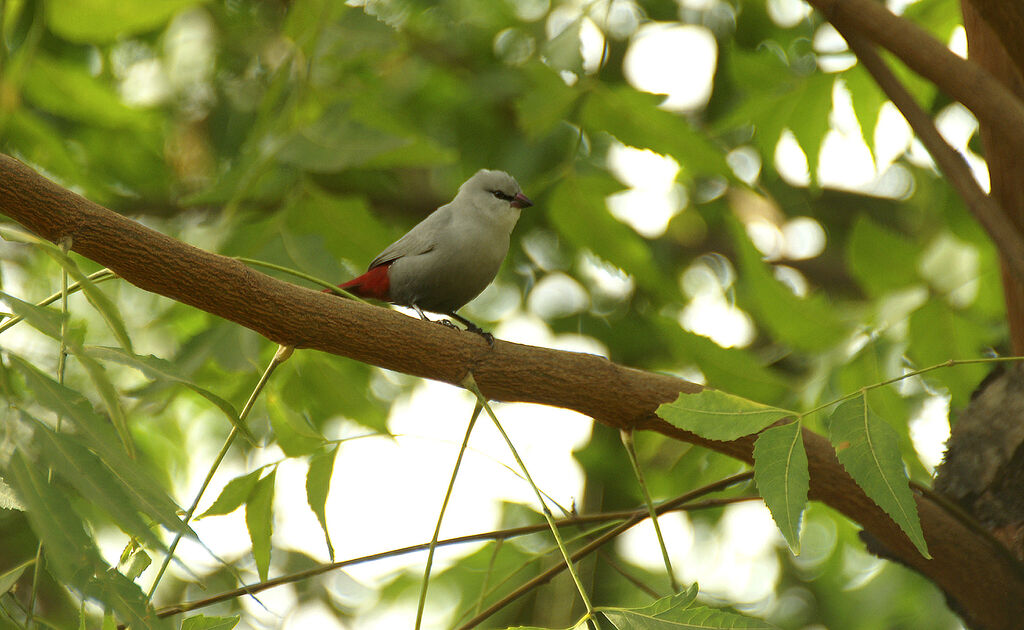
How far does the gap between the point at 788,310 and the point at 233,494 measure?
2.03 m

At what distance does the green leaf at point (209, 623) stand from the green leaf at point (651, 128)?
2026 mm

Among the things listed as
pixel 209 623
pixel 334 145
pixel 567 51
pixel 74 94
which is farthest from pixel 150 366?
pixel 74 94

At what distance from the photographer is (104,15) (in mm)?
3027

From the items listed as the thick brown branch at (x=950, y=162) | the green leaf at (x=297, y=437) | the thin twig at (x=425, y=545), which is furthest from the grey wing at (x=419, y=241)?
the thick brown branch at (x=950, y=162)

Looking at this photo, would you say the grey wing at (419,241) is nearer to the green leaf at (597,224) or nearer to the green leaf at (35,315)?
the green leaf at (597,224)

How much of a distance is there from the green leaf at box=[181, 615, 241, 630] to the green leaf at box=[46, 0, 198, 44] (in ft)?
6.78

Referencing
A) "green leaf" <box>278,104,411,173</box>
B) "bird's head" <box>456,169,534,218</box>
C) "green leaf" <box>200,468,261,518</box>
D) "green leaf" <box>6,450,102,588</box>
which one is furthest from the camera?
"bird's head" <box>456,169,534,218</box>

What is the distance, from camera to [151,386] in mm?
2508

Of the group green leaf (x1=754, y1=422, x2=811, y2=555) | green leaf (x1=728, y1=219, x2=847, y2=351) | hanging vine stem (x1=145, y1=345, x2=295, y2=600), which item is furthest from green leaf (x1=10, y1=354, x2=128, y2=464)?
green leaf (x1=728, y1=219, x2=847, y2=351)

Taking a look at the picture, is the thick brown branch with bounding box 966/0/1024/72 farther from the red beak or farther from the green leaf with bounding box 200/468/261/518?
the green leaf with bounding box 200/468/261/518

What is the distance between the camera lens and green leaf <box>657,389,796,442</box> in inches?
73.9

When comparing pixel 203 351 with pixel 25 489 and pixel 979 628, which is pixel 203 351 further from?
pixel 979 628

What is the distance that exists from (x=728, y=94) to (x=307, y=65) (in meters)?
2.87

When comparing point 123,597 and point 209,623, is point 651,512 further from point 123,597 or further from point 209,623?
point 123,597
